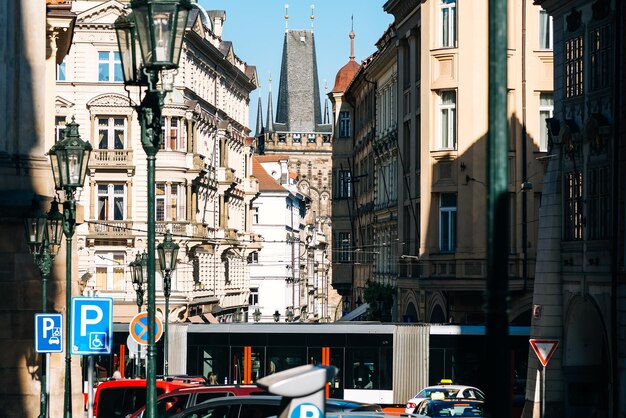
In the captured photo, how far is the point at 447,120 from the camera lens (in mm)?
46969

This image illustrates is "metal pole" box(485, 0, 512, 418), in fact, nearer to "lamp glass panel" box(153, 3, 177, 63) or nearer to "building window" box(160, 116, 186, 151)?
"lamp glass panel" box(153, 3, 177, 63)

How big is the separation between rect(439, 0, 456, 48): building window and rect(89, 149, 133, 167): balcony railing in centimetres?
2172

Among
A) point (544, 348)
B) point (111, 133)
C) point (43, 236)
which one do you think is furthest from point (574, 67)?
point (111, 133)

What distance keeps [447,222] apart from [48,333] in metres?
27.6

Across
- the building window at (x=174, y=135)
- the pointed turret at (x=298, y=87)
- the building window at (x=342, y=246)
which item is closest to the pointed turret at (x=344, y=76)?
the building window at (x=342, y=246)

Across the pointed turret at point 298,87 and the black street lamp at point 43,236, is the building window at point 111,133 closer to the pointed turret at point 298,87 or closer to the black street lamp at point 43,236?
the black street lamp at point 43,236

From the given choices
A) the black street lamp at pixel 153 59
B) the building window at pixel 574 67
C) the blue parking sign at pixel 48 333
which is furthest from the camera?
the building window at pixel 574 67

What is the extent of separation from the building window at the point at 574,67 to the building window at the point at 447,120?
13404 millimetres

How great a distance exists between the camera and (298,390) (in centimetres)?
891

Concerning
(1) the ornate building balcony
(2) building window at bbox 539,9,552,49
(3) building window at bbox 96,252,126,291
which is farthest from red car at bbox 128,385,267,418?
(3) building window at bbox 96,252,126,291

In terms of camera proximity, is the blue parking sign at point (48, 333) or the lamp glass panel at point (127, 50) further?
the blue parking sign at point (48, 333)

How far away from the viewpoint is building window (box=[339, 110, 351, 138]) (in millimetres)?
91688

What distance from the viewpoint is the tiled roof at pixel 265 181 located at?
11269 centimetres

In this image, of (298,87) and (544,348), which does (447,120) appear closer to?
(544,348)
